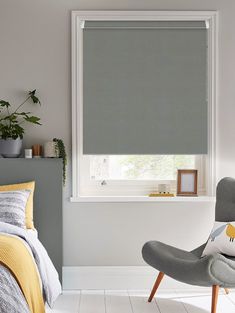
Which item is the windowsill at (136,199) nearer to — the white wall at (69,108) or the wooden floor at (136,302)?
the white wall at (69,108)

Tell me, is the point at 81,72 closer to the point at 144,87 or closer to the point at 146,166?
the point at 144,87

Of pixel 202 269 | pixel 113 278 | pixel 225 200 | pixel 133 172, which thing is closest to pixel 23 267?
pixel 202 269

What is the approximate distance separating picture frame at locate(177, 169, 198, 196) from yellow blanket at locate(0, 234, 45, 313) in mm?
1813

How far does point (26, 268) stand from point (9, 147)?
1599 millimetres

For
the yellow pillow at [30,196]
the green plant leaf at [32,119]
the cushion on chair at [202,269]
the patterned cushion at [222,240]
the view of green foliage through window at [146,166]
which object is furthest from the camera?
the view of green foliage through window at [146,166]

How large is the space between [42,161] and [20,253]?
56.3 inches

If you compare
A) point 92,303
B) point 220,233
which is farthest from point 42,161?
point 220,233

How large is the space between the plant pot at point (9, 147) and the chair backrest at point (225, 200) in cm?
164

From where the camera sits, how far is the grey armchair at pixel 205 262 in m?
4.09

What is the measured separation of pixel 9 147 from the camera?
5.02m

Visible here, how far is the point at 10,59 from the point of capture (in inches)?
204

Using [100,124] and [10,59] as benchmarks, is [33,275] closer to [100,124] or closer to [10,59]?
[100,124]

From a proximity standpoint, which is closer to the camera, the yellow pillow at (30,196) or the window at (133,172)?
the yellow pillow at (30,196)

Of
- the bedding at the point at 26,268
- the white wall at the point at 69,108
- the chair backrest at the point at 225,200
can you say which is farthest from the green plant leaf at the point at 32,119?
the chair backrest at the point at 225,200
